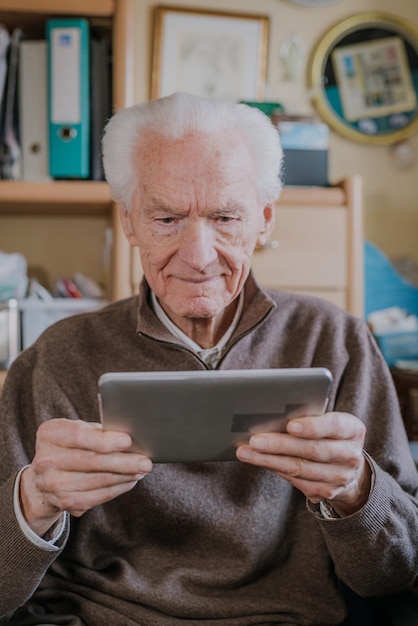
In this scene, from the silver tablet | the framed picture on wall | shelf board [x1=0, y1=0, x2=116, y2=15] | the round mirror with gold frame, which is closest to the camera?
the silver tablet

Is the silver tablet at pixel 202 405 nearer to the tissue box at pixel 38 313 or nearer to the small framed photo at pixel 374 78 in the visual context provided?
the tissue box at pixel 38 313

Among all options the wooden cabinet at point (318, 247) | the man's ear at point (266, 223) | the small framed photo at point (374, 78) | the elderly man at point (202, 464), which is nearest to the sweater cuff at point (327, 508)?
the elderly man at point (202, 464)

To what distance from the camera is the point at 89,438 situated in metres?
0.82

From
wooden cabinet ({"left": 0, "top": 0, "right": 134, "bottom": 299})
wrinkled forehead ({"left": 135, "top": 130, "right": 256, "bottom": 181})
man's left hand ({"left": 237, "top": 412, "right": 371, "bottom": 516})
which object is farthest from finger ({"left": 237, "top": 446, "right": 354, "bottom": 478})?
wooden cabinet ({"left": 0, "top": 0, "right": 134, "bottom": 299})

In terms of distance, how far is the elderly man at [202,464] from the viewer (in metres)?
1.03

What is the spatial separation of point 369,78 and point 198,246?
1.63m

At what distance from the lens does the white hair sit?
1.13 m

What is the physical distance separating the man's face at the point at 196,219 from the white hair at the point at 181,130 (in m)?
0.02

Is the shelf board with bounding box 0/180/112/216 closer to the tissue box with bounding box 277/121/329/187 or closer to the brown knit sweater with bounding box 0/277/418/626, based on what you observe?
the tissue box with bounding box 277/121/329/187

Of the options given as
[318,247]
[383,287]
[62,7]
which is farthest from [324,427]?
[383,287]

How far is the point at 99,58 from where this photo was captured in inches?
Result: 74.2

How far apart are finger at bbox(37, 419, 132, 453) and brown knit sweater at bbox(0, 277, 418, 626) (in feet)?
0.66

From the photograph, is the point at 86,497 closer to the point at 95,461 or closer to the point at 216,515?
the point at 95,461

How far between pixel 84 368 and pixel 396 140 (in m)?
1.67
